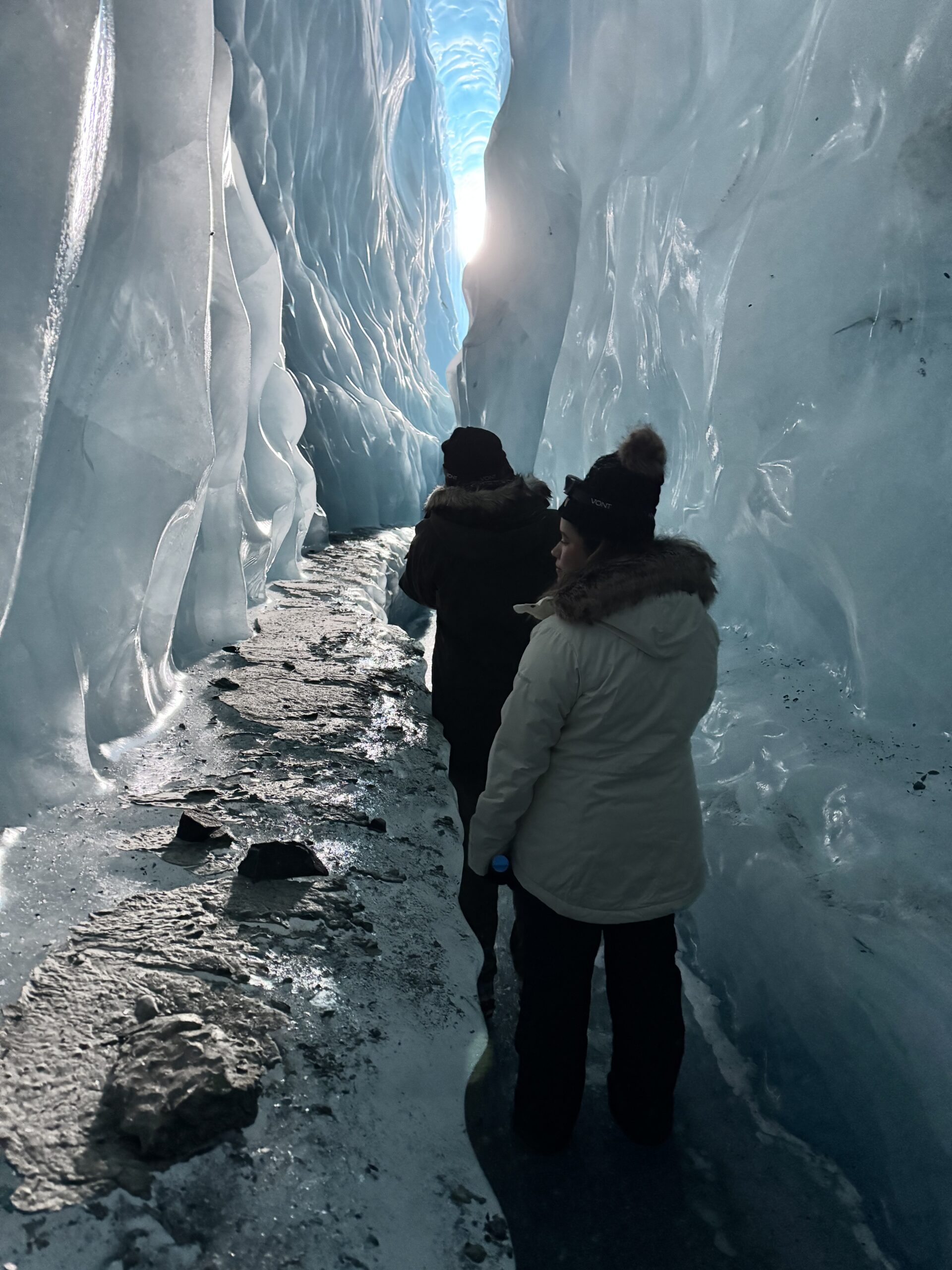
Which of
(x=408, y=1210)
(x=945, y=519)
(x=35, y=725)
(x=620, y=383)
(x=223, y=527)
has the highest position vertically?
(x=620, y=383)

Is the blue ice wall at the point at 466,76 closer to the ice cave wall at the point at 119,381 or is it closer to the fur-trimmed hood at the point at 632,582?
the ice cave wall at the point at 119,381

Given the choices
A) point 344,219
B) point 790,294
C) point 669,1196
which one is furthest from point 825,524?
point 344,219

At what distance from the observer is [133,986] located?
159 centimetres

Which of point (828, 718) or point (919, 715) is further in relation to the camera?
point (828, 718)

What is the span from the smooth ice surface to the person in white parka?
0.48m

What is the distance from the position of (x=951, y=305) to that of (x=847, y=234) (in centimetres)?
56

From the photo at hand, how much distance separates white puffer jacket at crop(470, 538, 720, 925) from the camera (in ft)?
4.86

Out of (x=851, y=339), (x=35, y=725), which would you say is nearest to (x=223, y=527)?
(x=35, y=725)

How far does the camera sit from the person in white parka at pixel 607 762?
1.49 m

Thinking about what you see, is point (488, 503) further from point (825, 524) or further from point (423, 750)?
point (423, 750)

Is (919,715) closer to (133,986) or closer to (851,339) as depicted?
(851,339)

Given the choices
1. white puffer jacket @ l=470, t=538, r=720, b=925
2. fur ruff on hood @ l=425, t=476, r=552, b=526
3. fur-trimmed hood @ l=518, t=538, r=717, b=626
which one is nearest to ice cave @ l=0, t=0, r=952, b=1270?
fur-trimmed hood @ l=518, t=538, r=717, b=626

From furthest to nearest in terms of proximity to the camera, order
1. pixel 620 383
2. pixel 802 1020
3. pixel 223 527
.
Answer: pixel 620 383, pixel 223 527, pixel 802 1020

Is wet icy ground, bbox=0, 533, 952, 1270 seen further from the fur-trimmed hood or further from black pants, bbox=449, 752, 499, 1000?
the fur-trimmed hood
